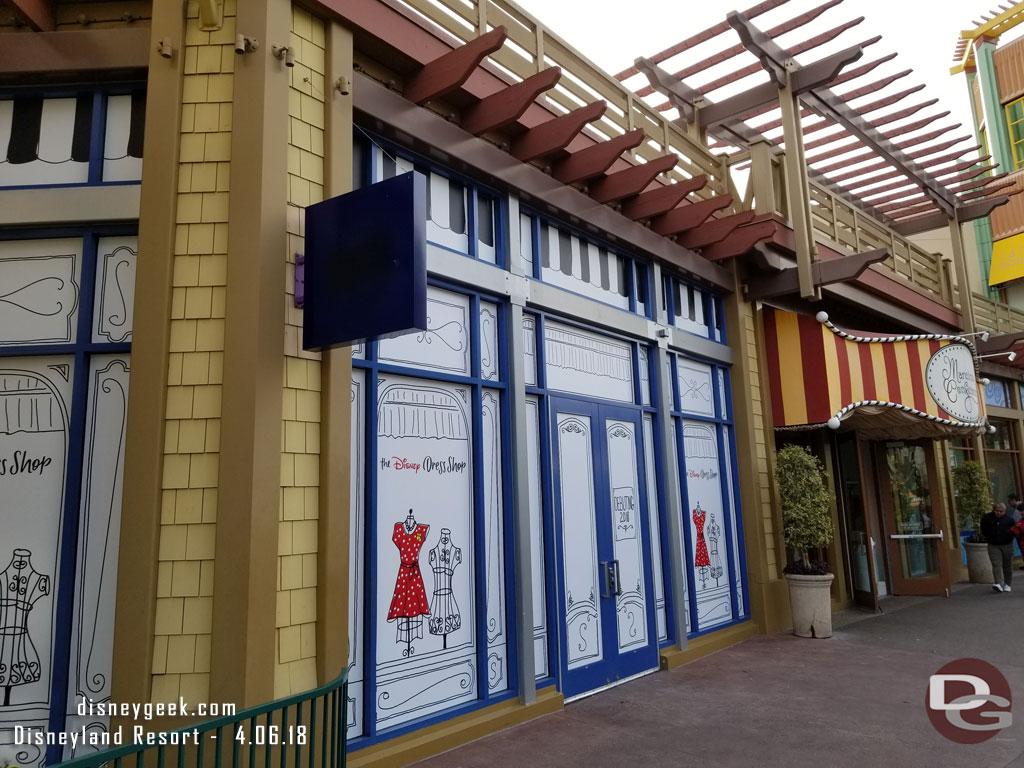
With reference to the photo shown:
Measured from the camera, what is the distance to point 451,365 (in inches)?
233

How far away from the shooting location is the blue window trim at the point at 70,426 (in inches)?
166

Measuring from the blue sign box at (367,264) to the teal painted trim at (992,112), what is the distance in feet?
83.6

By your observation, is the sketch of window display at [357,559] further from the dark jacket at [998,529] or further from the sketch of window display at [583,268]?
the dark jacket at [998,529]

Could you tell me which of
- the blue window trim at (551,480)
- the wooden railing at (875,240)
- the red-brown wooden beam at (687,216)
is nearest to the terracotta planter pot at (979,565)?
the wooden railing at (875,240)

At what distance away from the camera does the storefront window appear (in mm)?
16859

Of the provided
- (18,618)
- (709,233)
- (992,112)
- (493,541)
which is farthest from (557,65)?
(992,112)

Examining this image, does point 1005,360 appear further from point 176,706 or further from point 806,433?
point 176,706

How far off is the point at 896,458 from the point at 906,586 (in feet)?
6.94

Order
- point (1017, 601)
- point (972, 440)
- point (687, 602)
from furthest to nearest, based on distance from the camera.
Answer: point (972, 440) → point (1017, 601) → point (687, 602)

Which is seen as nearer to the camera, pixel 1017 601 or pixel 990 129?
pixel 1017 601

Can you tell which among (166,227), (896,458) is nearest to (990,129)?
(896,458)

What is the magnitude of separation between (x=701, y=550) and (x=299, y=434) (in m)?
5.76

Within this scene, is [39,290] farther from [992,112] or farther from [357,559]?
[992,112]

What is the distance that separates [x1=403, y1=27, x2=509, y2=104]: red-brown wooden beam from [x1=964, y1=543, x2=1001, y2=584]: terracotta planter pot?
45.0 feet
